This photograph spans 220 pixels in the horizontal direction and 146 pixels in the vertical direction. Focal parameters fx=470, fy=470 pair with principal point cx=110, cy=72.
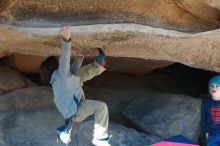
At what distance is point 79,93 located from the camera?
2.09 m

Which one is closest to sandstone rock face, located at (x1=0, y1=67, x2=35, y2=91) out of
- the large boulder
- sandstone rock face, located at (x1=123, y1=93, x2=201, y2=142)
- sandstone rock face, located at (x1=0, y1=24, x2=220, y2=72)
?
the large boulder

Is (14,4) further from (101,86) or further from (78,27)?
(101,86)

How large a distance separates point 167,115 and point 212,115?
385mm

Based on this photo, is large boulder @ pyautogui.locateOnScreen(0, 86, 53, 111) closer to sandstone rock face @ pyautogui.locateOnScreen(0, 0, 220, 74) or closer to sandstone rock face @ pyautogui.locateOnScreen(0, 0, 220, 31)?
sandstone rock face @ pyautogui.locateOnScreen(0, 0, 220, 74)

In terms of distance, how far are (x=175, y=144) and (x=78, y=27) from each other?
2.47 ft

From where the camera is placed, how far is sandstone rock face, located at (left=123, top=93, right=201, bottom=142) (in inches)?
104

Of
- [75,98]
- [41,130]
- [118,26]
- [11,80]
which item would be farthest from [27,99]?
[118,26]

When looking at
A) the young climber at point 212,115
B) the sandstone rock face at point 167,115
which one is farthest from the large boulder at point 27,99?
the young climber at point 212,115

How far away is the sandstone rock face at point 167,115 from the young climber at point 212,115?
0.78ft

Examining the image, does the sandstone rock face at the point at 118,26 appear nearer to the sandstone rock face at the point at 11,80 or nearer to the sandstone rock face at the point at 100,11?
the sandstone rock face at the point at 100,11

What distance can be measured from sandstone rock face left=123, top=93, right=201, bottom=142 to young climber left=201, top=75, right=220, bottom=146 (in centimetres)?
24

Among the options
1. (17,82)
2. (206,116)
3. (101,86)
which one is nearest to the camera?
(206,116)

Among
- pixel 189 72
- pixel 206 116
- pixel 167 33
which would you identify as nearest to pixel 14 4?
pixel 167 33

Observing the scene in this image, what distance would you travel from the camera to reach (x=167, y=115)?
271 centimetres
